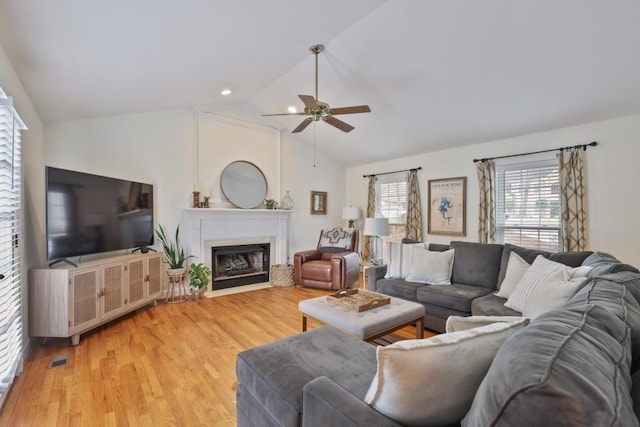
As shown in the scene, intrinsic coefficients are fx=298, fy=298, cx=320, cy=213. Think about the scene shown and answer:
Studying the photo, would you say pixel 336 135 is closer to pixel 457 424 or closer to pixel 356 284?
pixel 356 284

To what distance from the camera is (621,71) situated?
2.68 metres

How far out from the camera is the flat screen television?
2.82 metres

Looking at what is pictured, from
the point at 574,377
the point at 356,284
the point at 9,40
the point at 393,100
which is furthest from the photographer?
the point at 356,284

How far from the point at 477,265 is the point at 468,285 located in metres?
0.24

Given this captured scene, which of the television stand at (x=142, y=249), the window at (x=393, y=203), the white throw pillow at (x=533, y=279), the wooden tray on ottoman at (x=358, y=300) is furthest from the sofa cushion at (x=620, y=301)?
the television stand at (x=142, y=249)

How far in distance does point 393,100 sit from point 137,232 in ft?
12.4

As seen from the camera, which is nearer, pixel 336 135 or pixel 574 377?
pixel 574 377

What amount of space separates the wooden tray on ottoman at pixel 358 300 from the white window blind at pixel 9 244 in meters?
2.27

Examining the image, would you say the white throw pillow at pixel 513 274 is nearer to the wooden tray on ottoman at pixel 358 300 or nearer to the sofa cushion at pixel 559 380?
the wooden tray on ottoman at pixel 358 300

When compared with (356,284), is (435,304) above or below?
above

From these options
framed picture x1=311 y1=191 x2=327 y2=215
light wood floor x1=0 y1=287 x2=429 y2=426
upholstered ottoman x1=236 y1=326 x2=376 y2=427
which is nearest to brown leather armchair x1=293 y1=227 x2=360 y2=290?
framed picture x1=311 y1=191 x2=327 y2=215

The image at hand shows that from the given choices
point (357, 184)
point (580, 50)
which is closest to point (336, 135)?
point (357, 184)

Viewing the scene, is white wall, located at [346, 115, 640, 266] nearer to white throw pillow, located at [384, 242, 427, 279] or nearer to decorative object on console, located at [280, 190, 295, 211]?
white throw pillow, located at [384, 242, 427, 279]

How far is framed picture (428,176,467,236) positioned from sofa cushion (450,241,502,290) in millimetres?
1300
